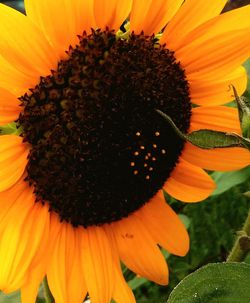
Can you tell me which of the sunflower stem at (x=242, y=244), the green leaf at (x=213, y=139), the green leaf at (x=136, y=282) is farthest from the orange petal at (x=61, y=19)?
the green leaf at (x=136, y=282)

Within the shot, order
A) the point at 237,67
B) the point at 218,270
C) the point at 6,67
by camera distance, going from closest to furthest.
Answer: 1. the point at 218,270
2. the point at 6,67
3. the point at 237,67

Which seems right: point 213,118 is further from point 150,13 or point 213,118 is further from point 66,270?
point 66,270

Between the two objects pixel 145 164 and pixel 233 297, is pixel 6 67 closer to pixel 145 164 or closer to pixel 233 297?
pixel 145 164

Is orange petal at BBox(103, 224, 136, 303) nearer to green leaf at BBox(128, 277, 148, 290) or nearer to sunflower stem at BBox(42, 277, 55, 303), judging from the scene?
sunflower stem at BBox(42, 277, 55, 303)

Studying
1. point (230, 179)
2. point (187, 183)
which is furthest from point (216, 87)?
point (230, 179)

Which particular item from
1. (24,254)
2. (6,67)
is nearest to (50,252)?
(24,254)

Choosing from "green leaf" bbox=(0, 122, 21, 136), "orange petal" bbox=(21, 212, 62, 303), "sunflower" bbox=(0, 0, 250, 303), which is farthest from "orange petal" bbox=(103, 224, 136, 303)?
"green leaf" bbox=(0, 122, 21, 136)
